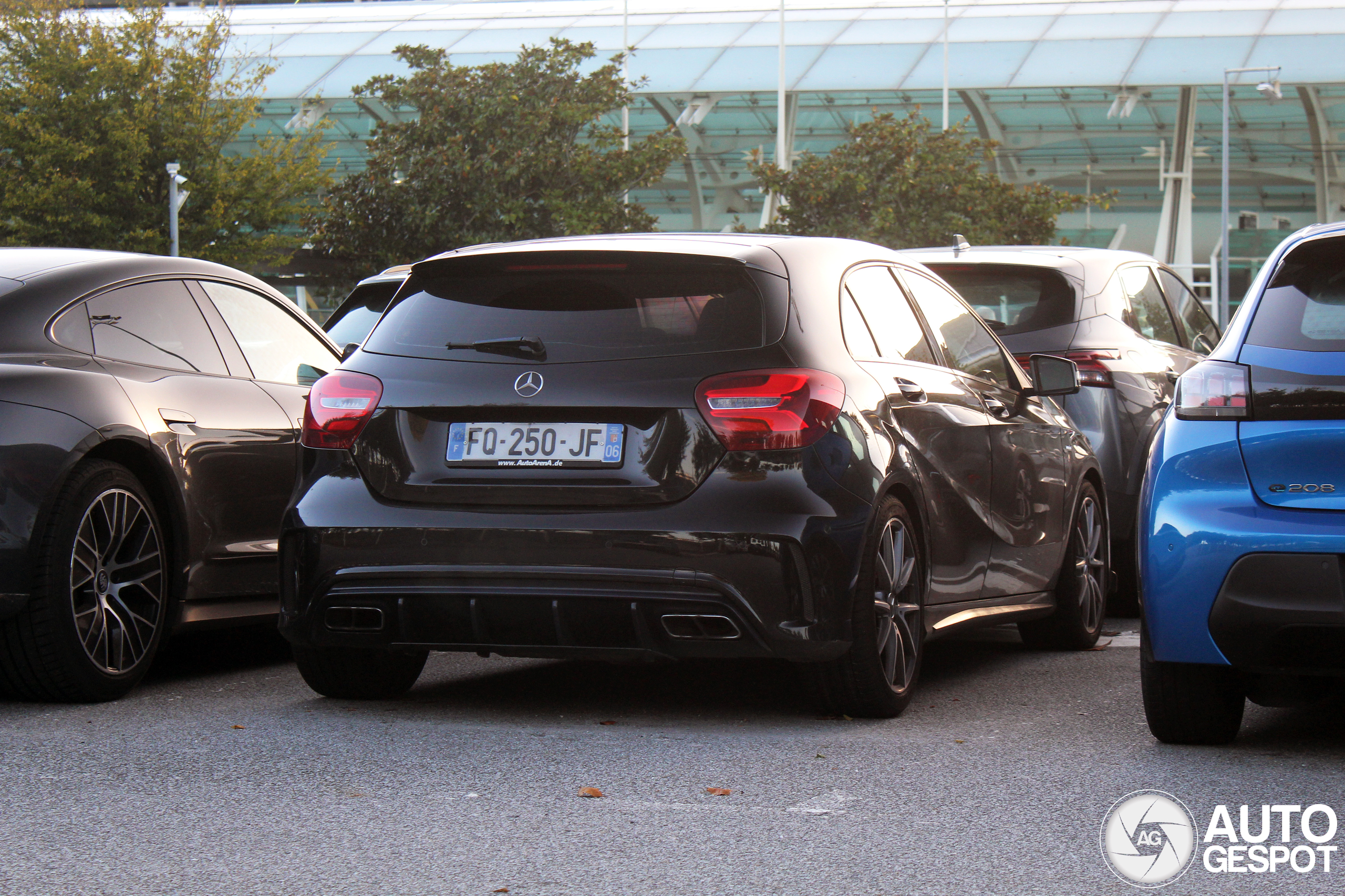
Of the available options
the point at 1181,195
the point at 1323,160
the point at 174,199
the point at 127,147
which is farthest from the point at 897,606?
the point at 1323,160

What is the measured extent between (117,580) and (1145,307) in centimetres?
522

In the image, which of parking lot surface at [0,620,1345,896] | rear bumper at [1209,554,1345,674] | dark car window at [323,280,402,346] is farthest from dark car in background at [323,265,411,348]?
rear bumper at [1209,554,1345,674]

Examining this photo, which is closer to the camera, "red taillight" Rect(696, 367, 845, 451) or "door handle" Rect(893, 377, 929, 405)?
"red taillight" Rect(696, 367, 845, 451)

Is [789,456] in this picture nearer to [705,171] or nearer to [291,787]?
[291,787]

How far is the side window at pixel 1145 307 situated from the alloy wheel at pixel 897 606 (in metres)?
3.28

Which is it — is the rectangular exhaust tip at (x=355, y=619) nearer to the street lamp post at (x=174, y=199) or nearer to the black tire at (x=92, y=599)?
the black tire at (x=92, y=599)

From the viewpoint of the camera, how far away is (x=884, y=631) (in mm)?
5199

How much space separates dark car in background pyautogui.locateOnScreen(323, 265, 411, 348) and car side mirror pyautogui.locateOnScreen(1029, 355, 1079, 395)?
12.4 feet

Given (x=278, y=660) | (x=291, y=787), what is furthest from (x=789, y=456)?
(x=278, y=660)

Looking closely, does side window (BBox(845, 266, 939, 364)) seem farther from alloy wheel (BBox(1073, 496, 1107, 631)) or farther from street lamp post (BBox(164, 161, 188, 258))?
street lamp post (BBox(164, 161, 188, 258))

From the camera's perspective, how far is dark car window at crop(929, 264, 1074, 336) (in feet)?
26.2

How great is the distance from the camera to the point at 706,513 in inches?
191

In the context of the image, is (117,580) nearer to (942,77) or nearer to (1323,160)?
(942,77)

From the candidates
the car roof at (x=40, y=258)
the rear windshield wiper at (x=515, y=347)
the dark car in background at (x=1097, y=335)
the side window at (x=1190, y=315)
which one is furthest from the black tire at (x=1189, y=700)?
the side window at (x=1190, y=315)
